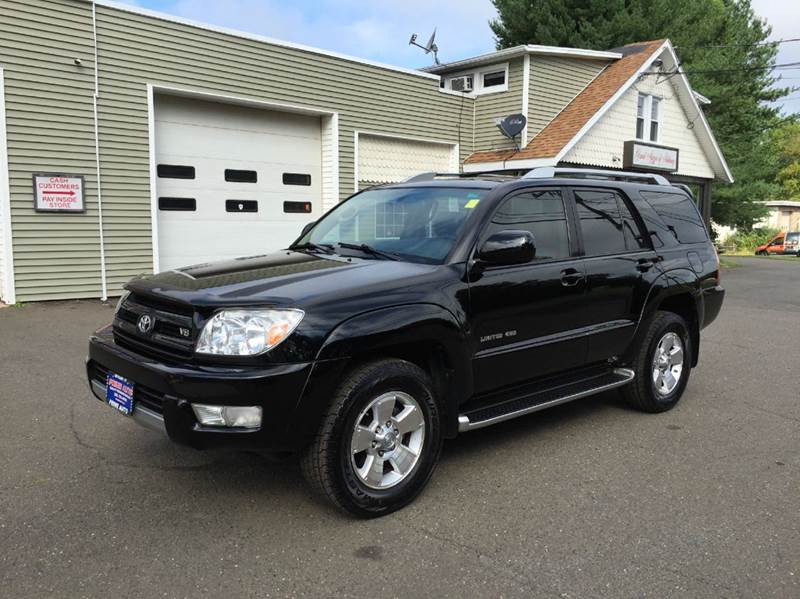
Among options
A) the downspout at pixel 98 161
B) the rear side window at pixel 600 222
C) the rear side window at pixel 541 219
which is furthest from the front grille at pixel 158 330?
the downspout at pixel 98 161

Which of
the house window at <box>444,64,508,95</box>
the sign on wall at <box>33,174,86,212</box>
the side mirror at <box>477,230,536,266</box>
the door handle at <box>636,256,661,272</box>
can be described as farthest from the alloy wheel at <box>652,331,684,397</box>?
the house window at <box>444,64,508,95</box>

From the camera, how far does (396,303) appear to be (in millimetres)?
3545

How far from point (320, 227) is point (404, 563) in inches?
108

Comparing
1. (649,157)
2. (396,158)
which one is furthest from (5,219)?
(649,157)

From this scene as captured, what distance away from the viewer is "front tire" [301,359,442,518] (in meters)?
3.30

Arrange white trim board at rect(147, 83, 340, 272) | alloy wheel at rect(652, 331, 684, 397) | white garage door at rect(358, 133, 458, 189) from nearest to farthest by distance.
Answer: alloy wheel at rect(652, 331, 684, 397) → white trim board at rect(147, 83, 340, 272) → white garage door at rect(358, 133, 458, 189)

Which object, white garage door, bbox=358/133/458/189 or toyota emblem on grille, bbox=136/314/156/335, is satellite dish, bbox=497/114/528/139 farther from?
toyota emblem on grille, bbox=136/314/156/335

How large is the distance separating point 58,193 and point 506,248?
8.50m

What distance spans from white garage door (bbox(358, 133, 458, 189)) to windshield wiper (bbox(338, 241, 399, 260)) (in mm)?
9521

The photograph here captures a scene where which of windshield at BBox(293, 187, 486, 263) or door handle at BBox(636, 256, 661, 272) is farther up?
windshield at BBox(293, 187, 486, 263)

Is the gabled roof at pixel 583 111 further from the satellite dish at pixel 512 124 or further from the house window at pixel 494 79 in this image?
the house window at pixel 494 79

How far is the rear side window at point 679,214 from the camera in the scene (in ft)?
18.3

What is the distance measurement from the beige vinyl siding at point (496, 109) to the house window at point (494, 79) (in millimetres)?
305

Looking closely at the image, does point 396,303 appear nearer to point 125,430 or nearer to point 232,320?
point 232,320
